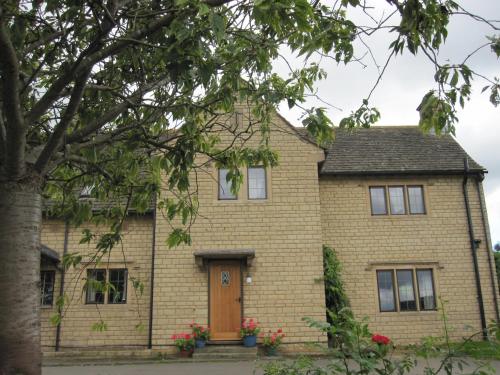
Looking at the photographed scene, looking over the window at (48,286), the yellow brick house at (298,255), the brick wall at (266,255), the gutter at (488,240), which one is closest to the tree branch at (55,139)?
the brick wall at (266,255)

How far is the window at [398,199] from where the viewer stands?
1608cm

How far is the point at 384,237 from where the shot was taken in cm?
1578

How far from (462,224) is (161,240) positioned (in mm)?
9799

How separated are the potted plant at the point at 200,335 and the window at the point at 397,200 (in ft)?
23.7

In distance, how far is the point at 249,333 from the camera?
13523mm

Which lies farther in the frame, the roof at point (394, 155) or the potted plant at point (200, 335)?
the roof at point (394, 155)

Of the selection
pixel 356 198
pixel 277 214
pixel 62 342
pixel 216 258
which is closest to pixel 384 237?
pixel 356 198

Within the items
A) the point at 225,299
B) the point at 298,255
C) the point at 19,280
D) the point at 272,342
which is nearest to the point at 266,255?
the point at 298,255

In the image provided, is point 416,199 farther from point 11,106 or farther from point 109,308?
point 11,106

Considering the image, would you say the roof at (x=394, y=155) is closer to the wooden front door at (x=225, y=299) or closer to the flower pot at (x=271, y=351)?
the wooden front door at (x=225, y=299)

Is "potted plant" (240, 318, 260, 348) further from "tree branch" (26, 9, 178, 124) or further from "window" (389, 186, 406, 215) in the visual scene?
"tree branch" (26, 9, 178, 124)

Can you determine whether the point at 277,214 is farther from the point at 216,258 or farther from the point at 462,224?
the point at 462,224

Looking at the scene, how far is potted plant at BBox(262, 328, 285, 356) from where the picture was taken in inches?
527

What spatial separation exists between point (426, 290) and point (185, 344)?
7.78m
